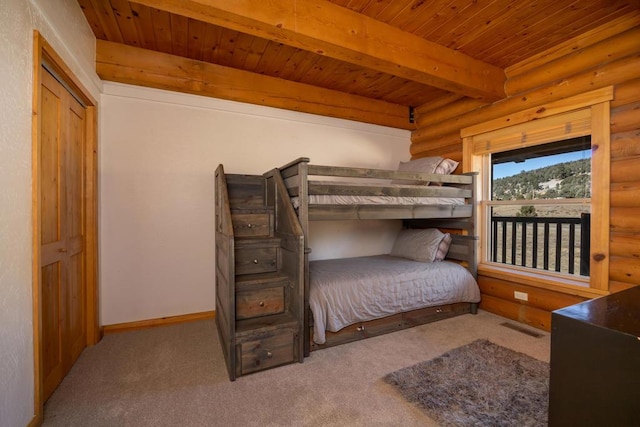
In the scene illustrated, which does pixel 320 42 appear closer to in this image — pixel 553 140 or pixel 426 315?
pixel 553 140

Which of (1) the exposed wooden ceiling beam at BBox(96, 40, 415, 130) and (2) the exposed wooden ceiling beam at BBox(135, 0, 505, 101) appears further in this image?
(1) the exposed wooden ceiling beam at BBox(96, 40, 415, 130)

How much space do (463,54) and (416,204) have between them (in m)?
1.43

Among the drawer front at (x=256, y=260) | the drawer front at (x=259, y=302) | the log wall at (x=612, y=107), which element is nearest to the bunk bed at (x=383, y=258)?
the drawer front at (x=259, y=302)

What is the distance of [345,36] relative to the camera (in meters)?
1.99

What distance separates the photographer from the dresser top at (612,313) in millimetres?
919

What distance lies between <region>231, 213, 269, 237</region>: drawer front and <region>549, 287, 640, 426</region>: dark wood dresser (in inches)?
79.8

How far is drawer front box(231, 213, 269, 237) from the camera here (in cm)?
241

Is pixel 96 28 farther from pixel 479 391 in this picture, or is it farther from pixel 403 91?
pixel 479 391

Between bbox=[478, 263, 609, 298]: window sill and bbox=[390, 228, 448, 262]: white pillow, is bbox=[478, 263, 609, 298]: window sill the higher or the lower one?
the lower one

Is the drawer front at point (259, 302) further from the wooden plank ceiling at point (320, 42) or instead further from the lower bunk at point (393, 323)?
the wooden plank ceiling at point (320, 42)

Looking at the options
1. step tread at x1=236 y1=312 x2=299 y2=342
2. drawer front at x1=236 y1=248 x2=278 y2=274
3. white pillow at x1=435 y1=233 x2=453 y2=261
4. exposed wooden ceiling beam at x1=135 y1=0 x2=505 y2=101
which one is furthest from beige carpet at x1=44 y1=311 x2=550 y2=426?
exposed wooden ceiling beam at x1=135 y1=0 x2=505 y2=101

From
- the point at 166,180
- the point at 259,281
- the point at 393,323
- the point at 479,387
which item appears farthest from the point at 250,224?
the point at 479,387

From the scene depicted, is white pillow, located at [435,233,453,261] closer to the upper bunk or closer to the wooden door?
the upper bunk

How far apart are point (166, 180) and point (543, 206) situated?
3.77 metres
